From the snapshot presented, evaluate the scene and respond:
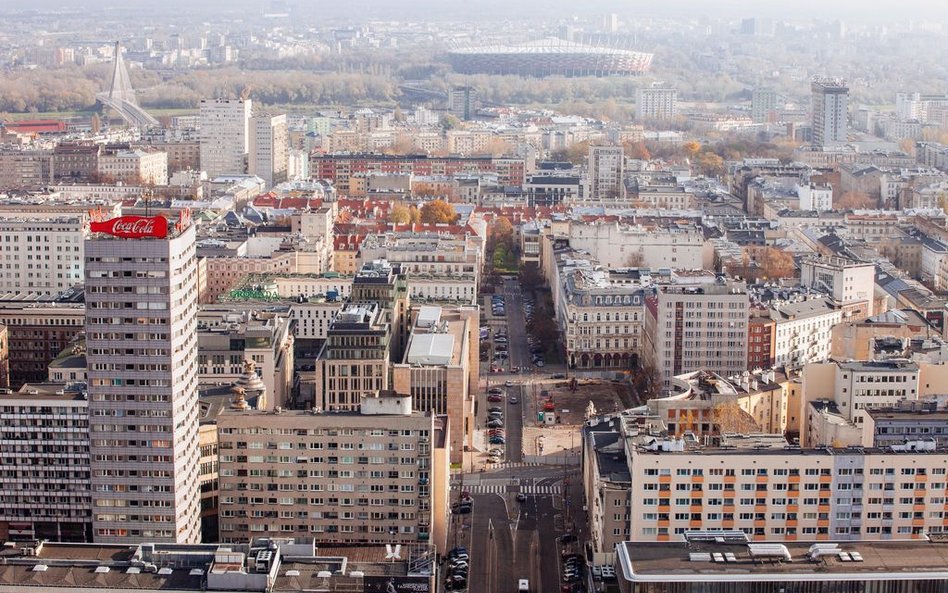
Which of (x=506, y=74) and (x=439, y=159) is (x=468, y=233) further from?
(x=506, y=74)

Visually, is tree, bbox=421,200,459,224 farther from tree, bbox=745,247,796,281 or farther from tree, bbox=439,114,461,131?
tree, bbox=439,114,461,131

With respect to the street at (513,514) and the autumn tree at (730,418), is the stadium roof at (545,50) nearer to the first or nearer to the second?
the street at (513,514)

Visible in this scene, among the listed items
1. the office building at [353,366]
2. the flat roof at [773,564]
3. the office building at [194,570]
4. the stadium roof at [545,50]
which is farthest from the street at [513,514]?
the stadium roof at [545,50]

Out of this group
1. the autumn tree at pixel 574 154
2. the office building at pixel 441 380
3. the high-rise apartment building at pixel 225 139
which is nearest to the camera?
the office building at pixel 441 380

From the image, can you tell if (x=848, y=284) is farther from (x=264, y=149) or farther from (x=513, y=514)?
(x=264, y=149)

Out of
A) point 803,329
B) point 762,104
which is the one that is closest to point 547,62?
point 762,104

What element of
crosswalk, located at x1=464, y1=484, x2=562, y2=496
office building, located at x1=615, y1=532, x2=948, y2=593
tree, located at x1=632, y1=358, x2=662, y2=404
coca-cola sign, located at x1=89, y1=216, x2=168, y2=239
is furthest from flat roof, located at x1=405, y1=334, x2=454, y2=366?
office building, located at x1=615, y1=532, x2=948, y2=593
